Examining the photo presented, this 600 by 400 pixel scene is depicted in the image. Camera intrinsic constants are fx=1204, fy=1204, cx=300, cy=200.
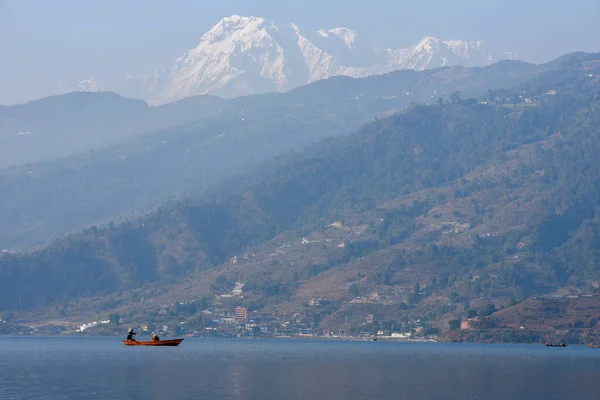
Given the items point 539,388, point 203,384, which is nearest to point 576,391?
point 539,388

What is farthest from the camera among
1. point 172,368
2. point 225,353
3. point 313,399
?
point 225,353

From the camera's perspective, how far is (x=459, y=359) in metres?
178

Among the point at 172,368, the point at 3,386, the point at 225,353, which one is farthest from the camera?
the point at 225,353

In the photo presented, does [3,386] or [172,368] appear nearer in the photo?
[3,386]

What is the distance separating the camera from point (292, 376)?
13862 centimetres

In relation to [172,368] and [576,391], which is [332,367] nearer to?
[172,368]

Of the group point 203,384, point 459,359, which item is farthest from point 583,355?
point 203,384

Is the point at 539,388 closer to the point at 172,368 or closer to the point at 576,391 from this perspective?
the point at 576,391

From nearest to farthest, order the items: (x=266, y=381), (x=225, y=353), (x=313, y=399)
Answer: (x=313, y=399)
(x=266, y=381)
(x=225, y=353)

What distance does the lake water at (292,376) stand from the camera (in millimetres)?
117562

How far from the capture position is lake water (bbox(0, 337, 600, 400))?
386 ft

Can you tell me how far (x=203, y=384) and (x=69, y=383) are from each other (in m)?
14.0

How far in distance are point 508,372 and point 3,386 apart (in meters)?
62.9

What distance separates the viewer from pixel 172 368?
150 meters
